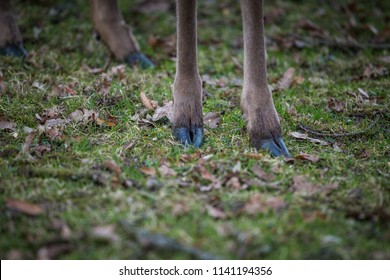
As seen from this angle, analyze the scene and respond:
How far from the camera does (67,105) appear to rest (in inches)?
142

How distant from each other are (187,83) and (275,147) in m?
0.72

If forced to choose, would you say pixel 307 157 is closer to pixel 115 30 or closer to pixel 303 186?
pixel 303 186

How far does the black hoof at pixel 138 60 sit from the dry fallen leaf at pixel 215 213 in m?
2.40

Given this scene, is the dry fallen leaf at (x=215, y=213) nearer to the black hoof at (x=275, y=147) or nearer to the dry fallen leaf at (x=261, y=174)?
the dry fallen leaf at (x=261, y=174)

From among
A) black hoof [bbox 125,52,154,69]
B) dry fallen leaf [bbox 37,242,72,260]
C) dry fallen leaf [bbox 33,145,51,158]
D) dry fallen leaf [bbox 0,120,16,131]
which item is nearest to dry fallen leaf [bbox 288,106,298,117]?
black hoof [bbox 125,52,154,69]

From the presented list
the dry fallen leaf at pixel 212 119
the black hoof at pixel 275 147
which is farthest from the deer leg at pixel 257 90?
the dry fallen leaf at pixel 212 119

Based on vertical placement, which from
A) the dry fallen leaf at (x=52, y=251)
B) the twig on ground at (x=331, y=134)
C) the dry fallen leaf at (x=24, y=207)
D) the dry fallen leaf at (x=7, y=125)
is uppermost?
the dry fallen leaf at (x=7, y=125)

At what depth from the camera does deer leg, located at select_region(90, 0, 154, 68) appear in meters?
4.60

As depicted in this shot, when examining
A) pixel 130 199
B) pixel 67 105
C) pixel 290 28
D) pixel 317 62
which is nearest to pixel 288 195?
pixel 130 199

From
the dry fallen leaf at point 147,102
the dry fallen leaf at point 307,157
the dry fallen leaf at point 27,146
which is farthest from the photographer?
the dry fallen leaf at point 147,102

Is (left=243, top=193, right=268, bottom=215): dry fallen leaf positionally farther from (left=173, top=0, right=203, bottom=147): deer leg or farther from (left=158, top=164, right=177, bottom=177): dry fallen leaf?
(left=173, top=0, right=203, bottom=147): deer leg

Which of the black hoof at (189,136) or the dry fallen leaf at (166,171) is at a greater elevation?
the black hoof at (189,136)

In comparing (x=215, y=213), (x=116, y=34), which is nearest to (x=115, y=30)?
(x=116, y=34)

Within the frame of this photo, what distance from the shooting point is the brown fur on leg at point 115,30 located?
181 inches
